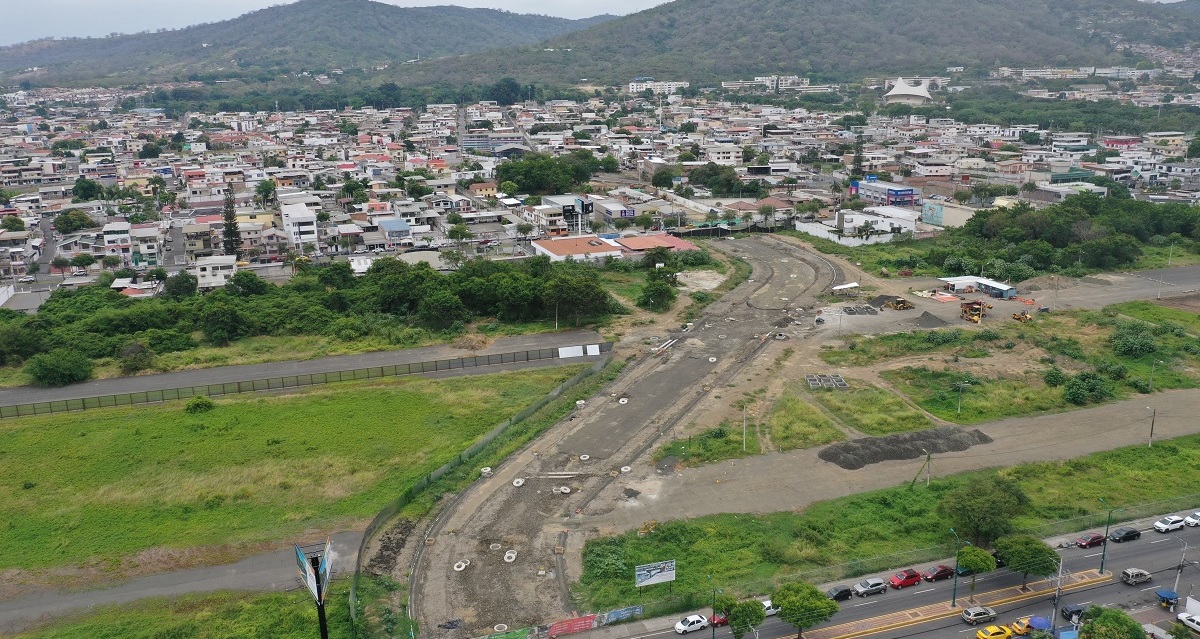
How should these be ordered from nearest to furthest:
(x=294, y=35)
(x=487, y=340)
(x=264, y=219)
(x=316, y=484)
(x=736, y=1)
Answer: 1. (x=316, y=484)
2. (x=487, y=340)
3. (x=264, y=219)
4. (x=736, y=1)
5. (x=294, y=35)

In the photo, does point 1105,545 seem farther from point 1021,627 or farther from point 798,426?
point 798,426

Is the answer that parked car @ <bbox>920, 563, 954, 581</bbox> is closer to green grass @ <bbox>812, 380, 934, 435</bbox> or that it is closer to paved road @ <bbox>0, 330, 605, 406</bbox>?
green grass @ <bbox>812, 380, 934, 435</bbox>

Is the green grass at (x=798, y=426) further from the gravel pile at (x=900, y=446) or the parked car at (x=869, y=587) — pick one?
the parked car at (x=869, y=587)

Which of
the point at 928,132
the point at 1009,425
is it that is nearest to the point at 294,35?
the point at 928,132

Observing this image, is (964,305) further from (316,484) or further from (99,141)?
(99,141)

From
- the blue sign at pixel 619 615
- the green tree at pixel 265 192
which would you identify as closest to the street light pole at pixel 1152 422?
the blue sign at pixel 619 615

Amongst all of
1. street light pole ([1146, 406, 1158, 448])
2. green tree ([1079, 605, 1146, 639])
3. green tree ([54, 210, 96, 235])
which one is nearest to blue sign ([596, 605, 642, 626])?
green tree ([1079, 605, 1146, 639])
